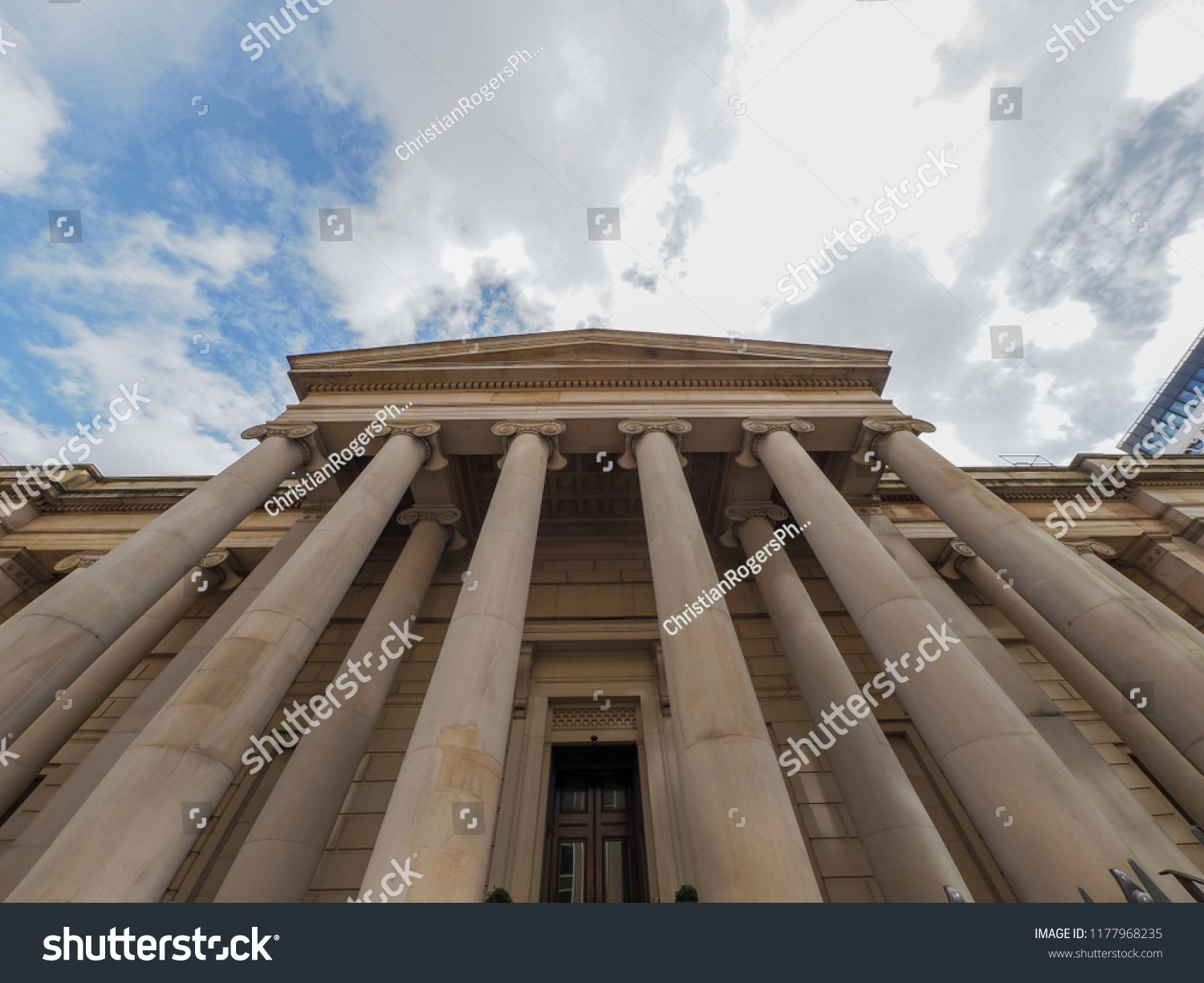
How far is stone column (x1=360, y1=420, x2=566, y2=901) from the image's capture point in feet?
25.2

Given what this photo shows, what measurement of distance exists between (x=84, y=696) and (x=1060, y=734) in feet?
95.0

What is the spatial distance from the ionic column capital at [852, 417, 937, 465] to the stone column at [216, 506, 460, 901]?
53.0 feet

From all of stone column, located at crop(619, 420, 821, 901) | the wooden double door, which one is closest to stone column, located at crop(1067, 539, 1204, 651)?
stone column, located at crop(619, 420, 821, 901)

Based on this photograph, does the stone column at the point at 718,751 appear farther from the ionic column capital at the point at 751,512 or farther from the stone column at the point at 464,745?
the ionic column capital at the point at 751,512

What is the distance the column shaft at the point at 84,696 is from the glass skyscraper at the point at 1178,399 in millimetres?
119911

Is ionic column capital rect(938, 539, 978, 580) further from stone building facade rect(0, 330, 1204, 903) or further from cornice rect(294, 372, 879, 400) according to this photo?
cornice rect(294, 372, 879, 400)

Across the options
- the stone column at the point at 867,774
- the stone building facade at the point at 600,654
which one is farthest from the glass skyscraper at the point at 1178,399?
the stone column at the point at 867,774

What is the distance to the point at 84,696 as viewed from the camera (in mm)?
16844

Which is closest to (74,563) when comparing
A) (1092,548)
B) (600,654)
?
(600,654)

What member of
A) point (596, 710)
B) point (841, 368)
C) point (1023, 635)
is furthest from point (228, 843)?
point (1023, 635)

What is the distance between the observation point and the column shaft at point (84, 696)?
14.9m
